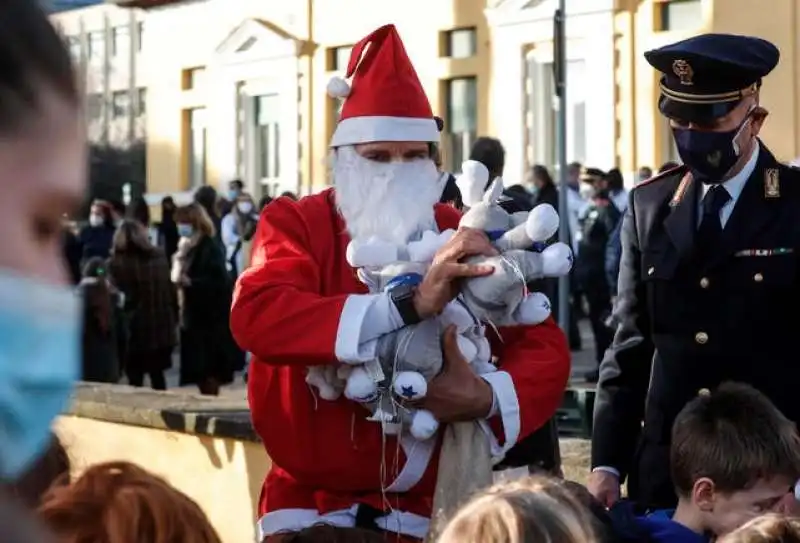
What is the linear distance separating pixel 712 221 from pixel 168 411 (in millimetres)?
2727

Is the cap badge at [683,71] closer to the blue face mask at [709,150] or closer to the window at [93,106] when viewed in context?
the blue face mask at [709,150]

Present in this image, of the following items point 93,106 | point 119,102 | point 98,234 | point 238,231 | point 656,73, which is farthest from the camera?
point 656,73

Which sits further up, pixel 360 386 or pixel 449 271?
pixel 449 271

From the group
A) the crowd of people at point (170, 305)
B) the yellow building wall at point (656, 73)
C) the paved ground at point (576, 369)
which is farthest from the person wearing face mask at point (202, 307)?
the yellow building wall at point (656, 73)

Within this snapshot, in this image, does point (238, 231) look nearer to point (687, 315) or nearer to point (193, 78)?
point (193, 78)

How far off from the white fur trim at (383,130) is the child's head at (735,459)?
30.7 inches

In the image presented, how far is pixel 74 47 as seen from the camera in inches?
35.7

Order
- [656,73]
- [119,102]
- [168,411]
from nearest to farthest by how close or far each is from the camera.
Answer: [119,102]
[168,411]
[656,73]

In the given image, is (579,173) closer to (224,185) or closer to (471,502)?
(224,185)

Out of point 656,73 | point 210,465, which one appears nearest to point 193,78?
point 656,73

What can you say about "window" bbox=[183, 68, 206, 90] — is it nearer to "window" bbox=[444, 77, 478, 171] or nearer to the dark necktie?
"window" bbox=[444, 77, 478, 171]

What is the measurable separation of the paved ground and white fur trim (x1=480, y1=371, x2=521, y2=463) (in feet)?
26.7

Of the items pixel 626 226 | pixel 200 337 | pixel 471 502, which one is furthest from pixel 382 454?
pixel 200 337

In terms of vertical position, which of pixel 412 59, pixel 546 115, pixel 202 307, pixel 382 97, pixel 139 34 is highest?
pixel 139 34
